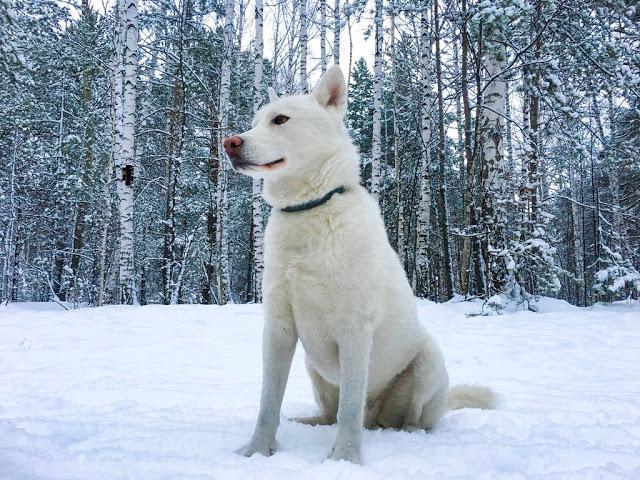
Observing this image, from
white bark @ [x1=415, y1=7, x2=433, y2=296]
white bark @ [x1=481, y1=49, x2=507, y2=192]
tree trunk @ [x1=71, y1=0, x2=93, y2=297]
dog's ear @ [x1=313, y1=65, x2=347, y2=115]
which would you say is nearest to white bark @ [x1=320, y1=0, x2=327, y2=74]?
white bark @ [x1=415, y1=7, x2=433, y2=296]

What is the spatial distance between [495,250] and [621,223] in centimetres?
1082

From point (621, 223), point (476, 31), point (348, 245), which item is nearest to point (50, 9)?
point (476, 31)

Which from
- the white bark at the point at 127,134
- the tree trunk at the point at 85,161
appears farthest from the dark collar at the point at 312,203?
the tree trunk at the point at 85,161

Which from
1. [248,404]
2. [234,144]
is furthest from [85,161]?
[234,144]

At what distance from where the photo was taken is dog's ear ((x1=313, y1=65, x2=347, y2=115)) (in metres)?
2.30

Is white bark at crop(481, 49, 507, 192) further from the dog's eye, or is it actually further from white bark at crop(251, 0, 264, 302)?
the dog's eye

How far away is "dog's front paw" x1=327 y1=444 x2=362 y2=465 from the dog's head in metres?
1.20

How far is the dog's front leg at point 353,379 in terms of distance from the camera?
184 cm

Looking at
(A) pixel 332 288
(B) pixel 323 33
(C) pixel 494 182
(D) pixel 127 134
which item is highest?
(B) pixel 323 33

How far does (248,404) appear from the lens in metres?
2.96

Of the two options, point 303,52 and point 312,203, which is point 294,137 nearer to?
point 312,203

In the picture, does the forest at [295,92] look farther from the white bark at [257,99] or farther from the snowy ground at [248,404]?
the snowy ground at [248,404]

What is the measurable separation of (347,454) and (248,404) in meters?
1.38

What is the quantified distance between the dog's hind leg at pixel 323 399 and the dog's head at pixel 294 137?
1.06 metres
